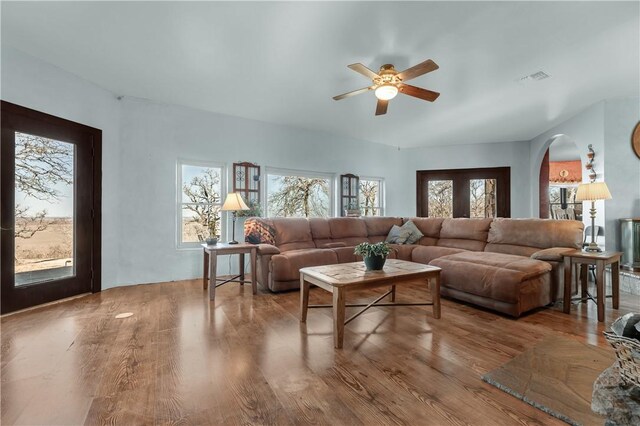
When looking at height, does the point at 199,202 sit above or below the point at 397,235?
above

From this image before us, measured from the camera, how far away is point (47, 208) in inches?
133

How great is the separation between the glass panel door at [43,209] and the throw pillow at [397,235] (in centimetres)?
456

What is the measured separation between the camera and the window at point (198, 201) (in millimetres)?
4617

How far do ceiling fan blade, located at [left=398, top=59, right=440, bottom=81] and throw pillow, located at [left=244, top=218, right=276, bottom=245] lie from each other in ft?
8.64

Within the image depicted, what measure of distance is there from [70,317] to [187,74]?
2.89 metres

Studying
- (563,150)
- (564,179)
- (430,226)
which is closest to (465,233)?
(430,226)

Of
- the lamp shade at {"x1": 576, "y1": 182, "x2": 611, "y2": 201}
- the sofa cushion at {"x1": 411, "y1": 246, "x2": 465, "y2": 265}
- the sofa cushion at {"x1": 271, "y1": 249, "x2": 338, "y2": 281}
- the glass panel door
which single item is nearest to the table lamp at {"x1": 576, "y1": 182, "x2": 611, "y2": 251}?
the lamp shade at {"x1": 576, "y1": 182, "x2": 611, "y2": 201}

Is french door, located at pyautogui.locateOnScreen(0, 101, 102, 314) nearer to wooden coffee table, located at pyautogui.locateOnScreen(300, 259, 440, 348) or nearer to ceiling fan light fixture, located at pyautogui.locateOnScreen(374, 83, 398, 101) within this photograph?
wooden coffee table, located at pyautogui.locateOnScreen(300, 259, 440, 348)

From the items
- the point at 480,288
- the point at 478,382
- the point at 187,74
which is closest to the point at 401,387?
the point at 478,382

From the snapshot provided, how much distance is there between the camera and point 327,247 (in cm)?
456

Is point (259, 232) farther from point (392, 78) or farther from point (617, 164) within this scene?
point (617, 164)

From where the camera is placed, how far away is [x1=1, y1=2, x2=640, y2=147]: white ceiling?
2521 millimetres

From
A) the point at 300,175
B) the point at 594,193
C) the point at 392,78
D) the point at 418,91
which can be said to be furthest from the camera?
the point at 300,175

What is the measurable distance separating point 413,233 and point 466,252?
1157mm
